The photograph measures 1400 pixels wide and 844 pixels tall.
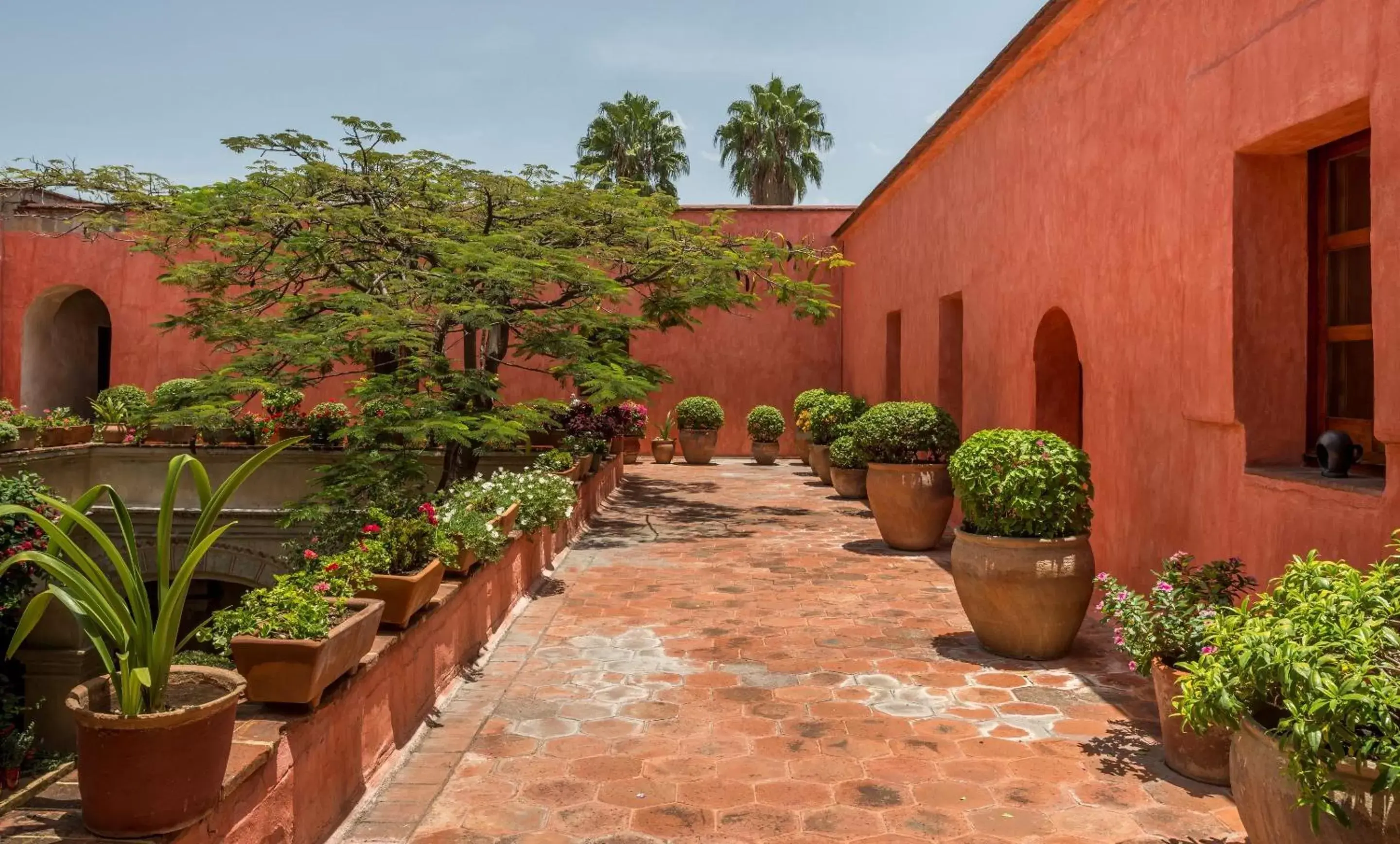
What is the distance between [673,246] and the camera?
11.8m

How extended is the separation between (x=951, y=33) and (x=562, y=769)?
30.2 feet

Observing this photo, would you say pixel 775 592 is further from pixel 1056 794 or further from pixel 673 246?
pixel 673 246

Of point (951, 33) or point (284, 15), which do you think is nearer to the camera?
point (284, 15)

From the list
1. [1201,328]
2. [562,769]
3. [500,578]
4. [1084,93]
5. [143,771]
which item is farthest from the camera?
[1084,93]

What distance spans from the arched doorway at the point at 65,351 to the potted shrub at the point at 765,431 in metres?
13.4

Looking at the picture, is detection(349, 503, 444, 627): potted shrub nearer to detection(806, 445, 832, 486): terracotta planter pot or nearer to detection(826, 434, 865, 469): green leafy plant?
detection(826, 434, 865, 469): green leafy plant

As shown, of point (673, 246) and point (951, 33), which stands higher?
point (951, 33)

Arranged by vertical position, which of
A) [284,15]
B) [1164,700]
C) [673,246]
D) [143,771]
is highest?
[284,15]

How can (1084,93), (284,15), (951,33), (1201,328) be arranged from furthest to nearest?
(951,33) < (284,15) < (1084,93) < (1201,328)

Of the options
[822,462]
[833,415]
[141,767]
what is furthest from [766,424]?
[141,767]

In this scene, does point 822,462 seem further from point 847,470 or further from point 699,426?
point 699,426

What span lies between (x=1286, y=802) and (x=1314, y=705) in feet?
1.20

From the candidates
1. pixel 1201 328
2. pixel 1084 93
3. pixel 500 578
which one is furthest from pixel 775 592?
pixel 1084 93

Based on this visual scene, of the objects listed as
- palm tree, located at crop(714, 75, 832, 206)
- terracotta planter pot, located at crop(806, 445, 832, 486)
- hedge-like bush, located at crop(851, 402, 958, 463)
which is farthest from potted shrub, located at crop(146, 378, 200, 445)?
palm tree, located at crop(714, 75, 832, 206)
